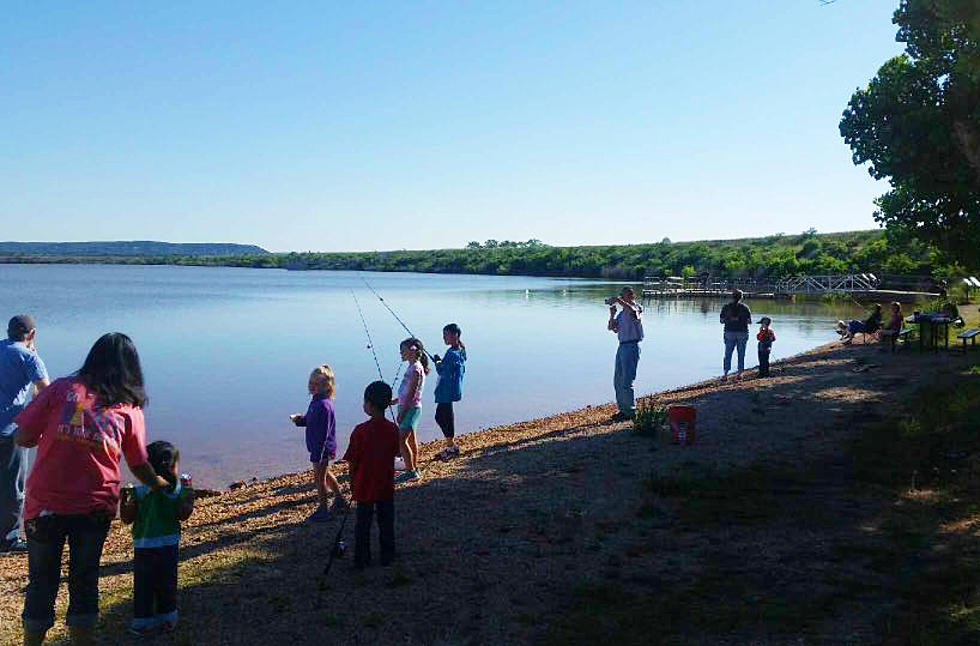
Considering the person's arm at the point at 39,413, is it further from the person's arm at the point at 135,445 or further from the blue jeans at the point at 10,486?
the blue jeans at the point at 10,486

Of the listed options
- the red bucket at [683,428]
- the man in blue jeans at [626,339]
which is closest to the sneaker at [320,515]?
the red bucket at [683,428]

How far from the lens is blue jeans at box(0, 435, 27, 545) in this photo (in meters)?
7.09

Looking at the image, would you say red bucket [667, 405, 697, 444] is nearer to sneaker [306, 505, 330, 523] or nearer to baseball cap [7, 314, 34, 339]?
sneaker [306, 505, 330, 523]

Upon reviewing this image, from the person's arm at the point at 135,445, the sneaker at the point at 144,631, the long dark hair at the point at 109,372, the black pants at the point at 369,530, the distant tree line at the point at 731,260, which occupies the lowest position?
the sneaker at the point at 144,631

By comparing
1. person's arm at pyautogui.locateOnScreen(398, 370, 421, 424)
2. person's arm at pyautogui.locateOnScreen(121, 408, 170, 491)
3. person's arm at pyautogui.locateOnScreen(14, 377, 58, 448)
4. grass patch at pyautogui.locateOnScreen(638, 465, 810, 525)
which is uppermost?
person's arm at pyautogui.locateOnScreen(14, 377, 58, 448)

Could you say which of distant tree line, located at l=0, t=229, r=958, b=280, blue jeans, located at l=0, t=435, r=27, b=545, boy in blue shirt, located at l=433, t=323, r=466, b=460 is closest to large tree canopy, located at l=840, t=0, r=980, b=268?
distant tree line, located at l=0, t=229, r=958, b=280

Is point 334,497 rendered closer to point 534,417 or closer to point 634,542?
point 634,542

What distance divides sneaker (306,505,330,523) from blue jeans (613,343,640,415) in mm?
5591

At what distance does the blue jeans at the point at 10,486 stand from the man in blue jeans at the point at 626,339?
7411mm

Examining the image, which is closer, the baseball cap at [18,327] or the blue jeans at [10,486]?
the baseball cap at [18,327]

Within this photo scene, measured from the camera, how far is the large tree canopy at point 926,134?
14.2m

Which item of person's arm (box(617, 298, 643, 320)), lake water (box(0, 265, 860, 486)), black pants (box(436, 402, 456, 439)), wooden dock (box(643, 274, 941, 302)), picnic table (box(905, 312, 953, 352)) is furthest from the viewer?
wooden dock (box(643, 274, 941, 302))

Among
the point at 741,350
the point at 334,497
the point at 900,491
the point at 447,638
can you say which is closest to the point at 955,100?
the point at 741,350

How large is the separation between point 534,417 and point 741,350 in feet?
14.8
